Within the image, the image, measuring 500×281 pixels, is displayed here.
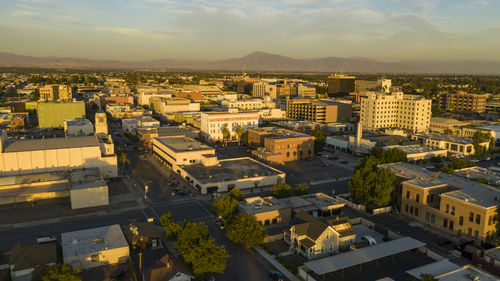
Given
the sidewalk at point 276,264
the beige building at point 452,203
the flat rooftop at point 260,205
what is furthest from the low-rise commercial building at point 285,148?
the sidewalk at point 276,264

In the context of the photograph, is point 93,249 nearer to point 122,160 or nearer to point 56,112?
point 122,160

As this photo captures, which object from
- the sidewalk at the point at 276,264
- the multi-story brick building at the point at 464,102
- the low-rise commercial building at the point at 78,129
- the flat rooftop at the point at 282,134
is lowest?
the sidewalk at the point at 276,264

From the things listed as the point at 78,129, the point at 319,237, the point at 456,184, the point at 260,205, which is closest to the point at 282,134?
the point at 260,205

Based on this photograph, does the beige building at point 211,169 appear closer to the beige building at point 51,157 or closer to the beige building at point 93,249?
the beige building at point 51,157

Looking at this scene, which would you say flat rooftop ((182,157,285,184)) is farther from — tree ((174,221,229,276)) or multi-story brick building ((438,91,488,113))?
multi-story brick building ((438,91,488,113))

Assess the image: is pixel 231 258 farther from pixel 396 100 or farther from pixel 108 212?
pixel 396 100

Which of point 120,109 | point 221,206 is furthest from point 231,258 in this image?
point 120,109
